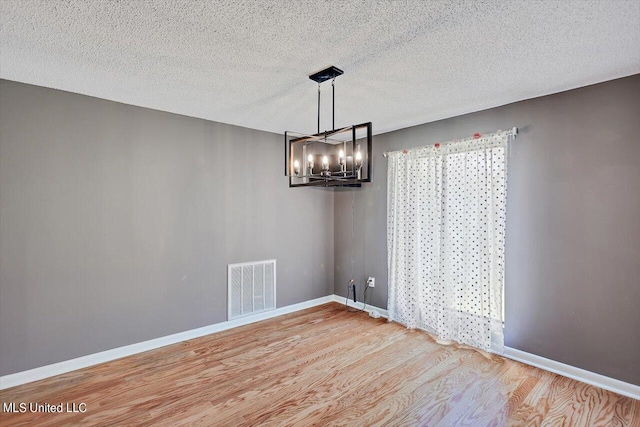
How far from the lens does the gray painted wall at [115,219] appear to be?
102 inches

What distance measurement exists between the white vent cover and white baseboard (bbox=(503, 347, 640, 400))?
2.71 m

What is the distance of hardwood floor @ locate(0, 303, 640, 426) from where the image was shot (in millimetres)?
2174

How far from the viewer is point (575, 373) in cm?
265

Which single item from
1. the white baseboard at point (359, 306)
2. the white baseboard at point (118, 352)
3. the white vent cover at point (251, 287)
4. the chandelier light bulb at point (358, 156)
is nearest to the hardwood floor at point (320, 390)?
the white baseboard at point (118, 352)

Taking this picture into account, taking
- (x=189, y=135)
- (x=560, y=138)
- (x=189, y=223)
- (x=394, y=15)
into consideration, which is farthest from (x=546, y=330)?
(x=189, y=135)

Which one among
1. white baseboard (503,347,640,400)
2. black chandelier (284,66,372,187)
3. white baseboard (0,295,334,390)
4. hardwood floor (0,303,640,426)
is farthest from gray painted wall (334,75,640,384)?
white baseboard (0,295,334,390)

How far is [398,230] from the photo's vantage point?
12.9 feet

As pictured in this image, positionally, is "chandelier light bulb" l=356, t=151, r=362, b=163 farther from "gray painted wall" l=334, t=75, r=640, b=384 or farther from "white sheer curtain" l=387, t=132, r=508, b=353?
"gray painted wall" l=334, t=75, r=640, b=384

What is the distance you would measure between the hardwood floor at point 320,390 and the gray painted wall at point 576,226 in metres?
0.36

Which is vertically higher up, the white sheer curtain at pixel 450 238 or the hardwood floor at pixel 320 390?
the white sheer curtain at pixel 450 238

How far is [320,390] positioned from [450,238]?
2052 mm

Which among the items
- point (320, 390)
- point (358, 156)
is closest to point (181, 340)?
point (320, 390)

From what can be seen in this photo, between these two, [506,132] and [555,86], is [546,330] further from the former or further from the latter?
[555,86]

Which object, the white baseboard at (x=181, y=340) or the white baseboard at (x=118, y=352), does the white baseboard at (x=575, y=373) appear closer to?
the white baseboard at (x=181, y=340)
